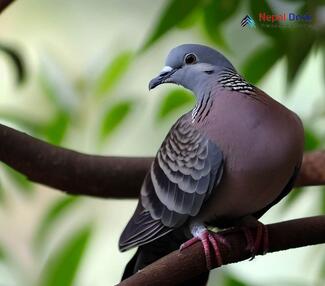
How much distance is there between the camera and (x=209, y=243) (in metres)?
0.54

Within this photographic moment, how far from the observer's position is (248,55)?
2.48 ft

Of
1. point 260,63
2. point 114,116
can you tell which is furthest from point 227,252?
point 114,116

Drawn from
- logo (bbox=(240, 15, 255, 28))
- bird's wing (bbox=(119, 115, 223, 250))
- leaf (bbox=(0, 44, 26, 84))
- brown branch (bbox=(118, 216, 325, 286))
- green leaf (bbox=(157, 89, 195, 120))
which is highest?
leaf (bbox=(0, 44, 26, 84))

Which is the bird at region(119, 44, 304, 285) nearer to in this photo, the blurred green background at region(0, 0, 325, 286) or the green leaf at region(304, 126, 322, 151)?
the blurred green background at region(0, 0, 325, 286)

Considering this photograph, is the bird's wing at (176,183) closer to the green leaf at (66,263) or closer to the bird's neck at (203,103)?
the bird's neck at (203,103)

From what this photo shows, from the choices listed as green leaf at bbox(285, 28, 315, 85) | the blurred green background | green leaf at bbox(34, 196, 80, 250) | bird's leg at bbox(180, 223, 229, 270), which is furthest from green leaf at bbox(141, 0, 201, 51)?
green leaf at bbox(34, 196, 80, 250)

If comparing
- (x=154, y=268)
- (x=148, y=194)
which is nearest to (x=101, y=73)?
(x=148, y=194)

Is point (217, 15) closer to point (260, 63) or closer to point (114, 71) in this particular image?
point (260, 63)

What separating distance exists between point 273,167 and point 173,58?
0.37 feet

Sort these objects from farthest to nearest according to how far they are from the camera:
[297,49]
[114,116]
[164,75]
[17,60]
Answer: [114,116] → [17,60] → [297,49] → [164,75]

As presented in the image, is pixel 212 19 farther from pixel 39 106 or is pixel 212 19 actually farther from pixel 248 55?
pixel 39 106

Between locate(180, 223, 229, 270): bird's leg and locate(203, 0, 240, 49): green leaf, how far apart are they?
219 mm

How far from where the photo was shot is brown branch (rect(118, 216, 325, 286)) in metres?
0.50

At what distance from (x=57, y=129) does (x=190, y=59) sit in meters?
0.42
